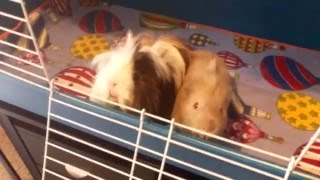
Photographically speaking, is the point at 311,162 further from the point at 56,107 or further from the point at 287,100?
the point at 56,107

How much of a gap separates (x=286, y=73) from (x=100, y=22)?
1.79ft

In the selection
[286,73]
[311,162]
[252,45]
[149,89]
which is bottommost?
[311,162]

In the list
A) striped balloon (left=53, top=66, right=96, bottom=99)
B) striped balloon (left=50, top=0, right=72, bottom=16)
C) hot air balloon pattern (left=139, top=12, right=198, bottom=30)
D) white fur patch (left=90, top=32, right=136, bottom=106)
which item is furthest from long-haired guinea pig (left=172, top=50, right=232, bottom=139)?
striped balloon (left=50, top=0, right=72, bottom=16)

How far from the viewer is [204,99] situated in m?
0.71

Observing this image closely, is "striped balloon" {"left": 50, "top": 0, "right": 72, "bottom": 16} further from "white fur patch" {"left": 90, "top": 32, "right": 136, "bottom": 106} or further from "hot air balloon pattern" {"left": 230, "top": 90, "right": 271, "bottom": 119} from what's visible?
"hot air balloon pattern" {"left": 230, "top": 90, "right": 271, "bottom": 119}

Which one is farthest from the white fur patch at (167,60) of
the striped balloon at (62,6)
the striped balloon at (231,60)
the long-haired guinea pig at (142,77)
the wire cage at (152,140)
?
the striped balloon at (62,6)

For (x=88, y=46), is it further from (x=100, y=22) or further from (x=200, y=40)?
(x=200, y=40)

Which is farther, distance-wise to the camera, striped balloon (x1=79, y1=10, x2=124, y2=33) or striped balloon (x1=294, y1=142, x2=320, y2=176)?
striped balloon (x1=79, y1=10, x2=124, y2=33)

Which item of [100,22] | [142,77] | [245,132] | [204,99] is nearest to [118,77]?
[142,77]

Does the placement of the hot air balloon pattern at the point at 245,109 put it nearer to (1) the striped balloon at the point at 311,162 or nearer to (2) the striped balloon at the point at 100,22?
(1) the striped balloon at the point at 311,162

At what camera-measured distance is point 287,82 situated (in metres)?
0.91

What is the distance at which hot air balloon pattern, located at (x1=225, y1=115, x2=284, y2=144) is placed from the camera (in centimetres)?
76

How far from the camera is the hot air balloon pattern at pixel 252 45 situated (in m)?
1.00

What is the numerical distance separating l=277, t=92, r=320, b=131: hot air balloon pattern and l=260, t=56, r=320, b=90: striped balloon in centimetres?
3
